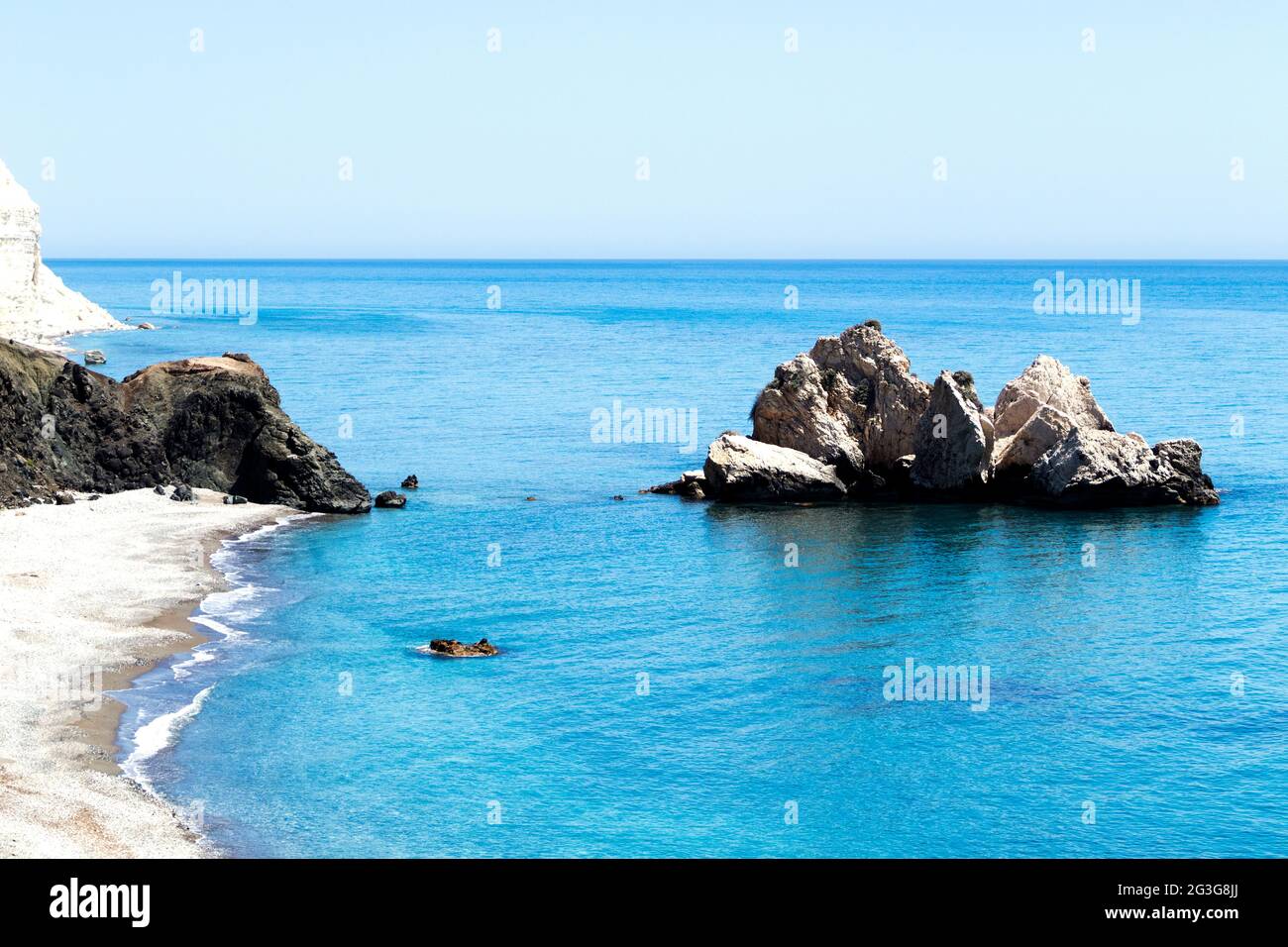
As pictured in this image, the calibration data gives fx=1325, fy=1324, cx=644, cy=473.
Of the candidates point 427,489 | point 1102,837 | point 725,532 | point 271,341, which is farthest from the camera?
point 271,341

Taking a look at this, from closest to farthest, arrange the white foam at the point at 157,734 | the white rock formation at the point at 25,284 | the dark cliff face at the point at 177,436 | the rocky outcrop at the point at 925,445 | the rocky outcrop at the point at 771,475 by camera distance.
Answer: the white foam at the point at 157,734 < the dark cliff face at the point at 177,436 < the rocky outcrop at the point at 925,445 < the rocky outcrop at the point at 771,475 < the white rock formation at the point at 25,284

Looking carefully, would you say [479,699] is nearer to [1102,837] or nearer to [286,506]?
[1102,837]

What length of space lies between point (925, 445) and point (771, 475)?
22.4ft

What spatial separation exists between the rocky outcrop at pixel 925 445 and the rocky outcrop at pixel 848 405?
0.05 metres

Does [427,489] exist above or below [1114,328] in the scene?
below

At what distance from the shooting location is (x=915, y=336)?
493ft

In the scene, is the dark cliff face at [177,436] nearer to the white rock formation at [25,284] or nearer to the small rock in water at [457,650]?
the small rock in water at [457,650]

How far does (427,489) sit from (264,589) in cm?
1948

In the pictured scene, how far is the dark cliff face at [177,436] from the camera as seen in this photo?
175ft

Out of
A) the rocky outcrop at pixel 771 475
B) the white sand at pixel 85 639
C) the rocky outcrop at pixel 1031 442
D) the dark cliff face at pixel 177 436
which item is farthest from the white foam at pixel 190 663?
the rocky outcrop at pixel 1031 442

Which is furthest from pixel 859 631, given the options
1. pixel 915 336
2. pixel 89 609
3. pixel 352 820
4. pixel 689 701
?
pixel 915 336

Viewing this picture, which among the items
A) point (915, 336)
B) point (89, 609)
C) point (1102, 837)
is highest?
point (915, 336)

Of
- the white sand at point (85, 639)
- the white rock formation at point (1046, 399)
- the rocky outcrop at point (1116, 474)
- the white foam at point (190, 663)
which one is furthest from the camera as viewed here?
the white rock formation at point (1046, 399)

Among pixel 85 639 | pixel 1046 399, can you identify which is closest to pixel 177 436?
pixel 85 639
